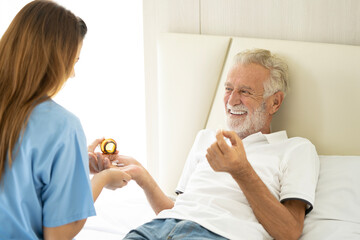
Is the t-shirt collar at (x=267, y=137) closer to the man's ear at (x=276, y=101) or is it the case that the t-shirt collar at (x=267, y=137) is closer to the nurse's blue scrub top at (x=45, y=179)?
the man's ear at (x=276, y=101)

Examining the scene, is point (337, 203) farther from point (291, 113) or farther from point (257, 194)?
point (291, 113)

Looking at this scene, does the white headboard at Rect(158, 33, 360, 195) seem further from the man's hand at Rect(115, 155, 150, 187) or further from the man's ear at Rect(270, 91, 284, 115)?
the man's hand at Rect(115, 155, 150, 187)

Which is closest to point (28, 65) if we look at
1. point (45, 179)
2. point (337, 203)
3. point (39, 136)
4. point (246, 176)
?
point (39, 136)

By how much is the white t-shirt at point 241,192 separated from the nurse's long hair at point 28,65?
2.06 ft

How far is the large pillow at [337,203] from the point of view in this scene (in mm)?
1526

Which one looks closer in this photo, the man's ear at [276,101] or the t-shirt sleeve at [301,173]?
the t-shirt sleeve at [301,173]

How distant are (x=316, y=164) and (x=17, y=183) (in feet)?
3.43

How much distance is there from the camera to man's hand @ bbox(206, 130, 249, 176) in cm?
150

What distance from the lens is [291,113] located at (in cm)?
194

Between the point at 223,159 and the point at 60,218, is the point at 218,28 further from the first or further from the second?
the point at 60,218

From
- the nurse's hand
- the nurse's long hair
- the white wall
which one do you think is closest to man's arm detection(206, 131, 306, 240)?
the nurse's hand

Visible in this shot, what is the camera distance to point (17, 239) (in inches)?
48.1

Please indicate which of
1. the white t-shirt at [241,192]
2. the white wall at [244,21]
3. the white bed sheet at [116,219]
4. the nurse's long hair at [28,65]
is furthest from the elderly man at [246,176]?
the nurse's long hair at [28,65]

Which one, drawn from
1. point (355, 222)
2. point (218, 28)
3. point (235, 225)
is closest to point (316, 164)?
point (355, 222)
